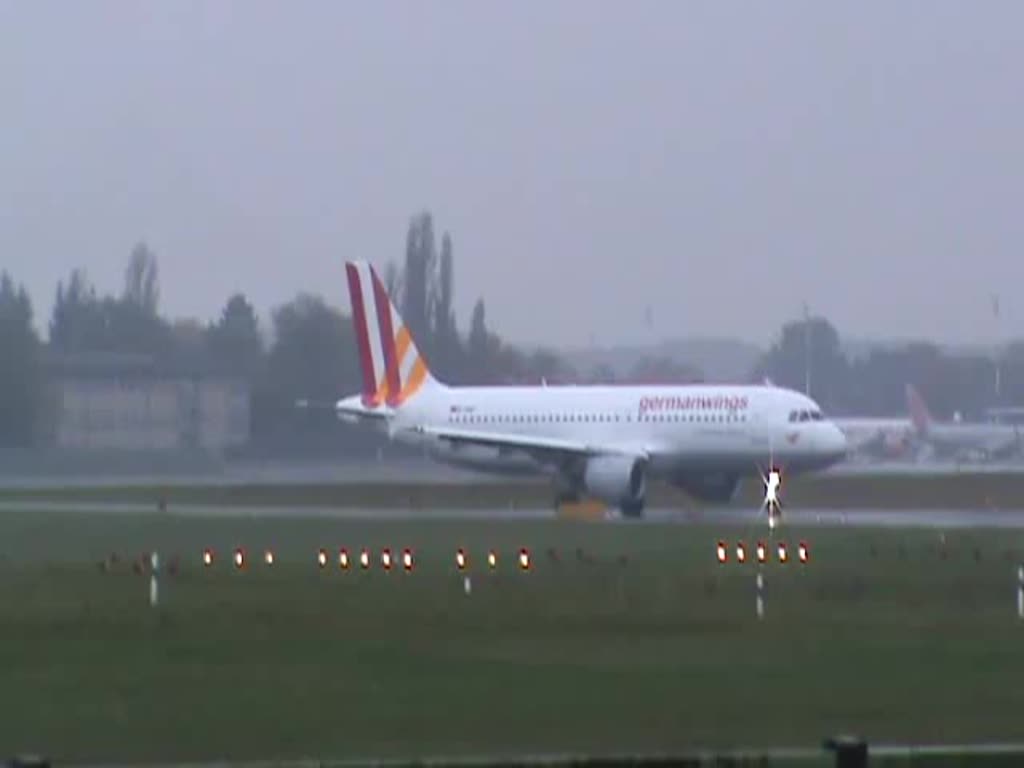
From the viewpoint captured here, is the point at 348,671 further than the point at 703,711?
Yes

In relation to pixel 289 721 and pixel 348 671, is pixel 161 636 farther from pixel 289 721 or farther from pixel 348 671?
pixel 289 721

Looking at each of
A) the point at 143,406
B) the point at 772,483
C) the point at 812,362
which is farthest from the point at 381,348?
the point at 812,362

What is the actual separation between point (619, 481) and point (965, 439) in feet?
210

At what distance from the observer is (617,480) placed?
203ft

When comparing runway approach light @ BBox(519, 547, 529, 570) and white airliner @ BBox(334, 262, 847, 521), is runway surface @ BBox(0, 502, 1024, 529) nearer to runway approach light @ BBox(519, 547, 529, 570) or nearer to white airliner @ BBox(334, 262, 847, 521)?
white airliner @ BBox(334, 262, 847, 521)

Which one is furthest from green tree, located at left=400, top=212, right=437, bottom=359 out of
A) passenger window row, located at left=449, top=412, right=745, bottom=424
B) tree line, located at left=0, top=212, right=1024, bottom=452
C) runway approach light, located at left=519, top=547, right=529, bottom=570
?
runway approach light, located at left=519, top=547, right=529, bottom=570

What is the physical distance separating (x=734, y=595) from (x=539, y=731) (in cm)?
1313

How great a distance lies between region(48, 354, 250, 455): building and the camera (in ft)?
298

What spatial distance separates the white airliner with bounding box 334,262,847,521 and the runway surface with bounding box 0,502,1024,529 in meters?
1.52

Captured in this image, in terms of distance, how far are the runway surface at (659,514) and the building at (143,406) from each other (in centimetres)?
2944

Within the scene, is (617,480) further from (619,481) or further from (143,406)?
(143,406)

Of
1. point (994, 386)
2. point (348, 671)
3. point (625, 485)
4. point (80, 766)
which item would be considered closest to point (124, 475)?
point (625, 485)

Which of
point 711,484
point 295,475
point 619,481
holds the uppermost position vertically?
point 619,481

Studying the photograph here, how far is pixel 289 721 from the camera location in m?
18.4
